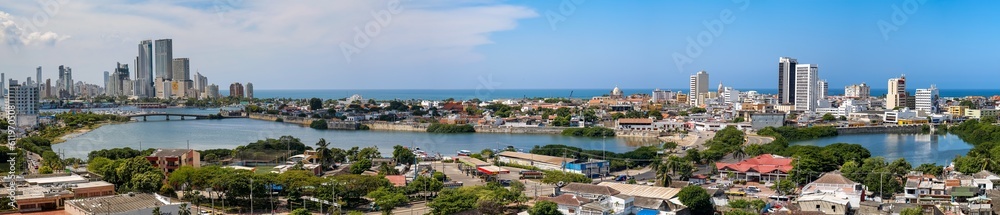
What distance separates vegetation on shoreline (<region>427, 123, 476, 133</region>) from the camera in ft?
56.1

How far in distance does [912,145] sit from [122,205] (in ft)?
40.4

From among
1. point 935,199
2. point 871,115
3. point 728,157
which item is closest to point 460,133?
point 728,157

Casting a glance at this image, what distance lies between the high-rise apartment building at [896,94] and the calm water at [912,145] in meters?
7.41

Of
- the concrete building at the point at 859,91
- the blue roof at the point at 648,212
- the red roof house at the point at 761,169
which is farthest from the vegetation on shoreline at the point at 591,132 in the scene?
the concrete building at the point at 859,91

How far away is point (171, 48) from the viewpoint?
42.0 meters

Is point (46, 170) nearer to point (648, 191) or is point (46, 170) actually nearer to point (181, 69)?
point (648, 191)

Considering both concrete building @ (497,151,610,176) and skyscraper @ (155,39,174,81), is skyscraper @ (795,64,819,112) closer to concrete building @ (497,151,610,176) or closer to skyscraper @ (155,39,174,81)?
concrete building @ (497,151,610,176)

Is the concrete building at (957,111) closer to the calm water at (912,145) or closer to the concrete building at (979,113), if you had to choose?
the concrete building at (979,113)

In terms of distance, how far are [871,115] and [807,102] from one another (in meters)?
3.58

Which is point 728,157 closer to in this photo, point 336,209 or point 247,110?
point 336,209

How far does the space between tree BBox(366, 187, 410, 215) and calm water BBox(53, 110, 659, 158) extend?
18.4 ft

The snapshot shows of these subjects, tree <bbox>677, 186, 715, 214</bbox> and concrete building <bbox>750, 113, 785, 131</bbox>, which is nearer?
tree <bbox>677, 186, 715, 214</bbox>

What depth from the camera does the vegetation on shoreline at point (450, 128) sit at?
56.1ft

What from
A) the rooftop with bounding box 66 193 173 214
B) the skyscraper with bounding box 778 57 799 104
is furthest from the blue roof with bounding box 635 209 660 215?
the skyscraper with bounding box 778 57 799 104
